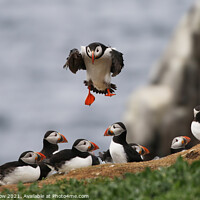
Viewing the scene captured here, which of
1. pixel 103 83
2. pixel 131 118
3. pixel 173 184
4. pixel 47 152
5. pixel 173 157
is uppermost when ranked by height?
pixel 131 118

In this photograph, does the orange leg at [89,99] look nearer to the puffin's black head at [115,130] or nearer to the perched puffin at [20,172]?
the puffin's black head at [115,130]

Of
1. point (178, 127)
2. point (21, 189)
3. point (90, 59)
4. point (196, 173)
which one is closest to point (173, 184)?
point (196, 173)

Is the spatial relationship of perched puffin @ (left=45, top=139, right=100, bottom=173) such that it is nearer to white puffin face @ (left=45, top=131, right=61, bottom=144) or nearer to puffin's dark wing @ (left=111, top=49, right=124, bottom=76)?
white puffin face @ (left=45, top=131, right=61, bottom=144)

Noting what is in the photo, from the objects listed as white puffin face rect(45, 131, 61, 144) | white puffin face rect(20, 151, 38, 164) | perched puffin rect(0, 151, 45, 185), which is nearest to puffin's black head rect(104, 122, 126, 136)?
white puffin face rect(45, 131, 61, 144)

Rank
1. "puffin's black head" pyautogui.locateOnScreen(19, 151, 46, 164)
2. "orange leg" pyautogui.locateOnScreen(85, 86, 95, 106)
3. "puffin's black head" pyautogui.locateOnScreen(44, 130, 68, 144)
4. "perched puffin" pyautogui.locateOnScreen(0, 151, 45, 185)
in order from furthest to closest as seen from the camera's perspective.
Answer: "orange leg" pyautogui.locateOnScreen(85, 86, 95, 106), "puffin's black head" pyautogui.locateOnScreen(44, 130, 68, 144), "puffin's black head" pyautogui.locateOnScreen(19, 151, 46, 164), "perched puffin" pyautogui.locateOnScreen(0, 151, 45, 185)

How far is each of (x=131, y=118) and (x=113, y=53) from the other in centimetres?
1570

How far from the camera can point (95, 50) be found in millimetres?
10984

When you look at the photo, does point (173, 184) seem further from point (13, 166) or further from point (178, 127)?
point (178, 127)

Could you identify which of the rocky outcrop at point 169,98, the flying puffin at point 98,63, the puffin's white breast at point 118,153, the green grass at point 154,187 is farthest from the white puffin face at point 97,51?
the rocky outcrop at point 169,98

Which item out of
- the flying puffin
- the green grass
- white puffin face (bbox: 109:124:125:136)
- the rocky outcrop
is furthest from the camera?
the rocky outcrop

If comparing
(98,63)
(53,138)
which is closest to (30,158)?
(53,138)

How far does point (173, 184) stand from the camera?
5621 millimetres

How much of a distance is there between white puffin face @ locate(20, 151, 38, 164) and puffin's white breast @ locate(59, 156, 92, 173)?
51 cm

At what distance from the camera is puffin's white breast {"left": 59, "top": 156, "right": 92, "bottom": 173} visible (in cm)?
919
